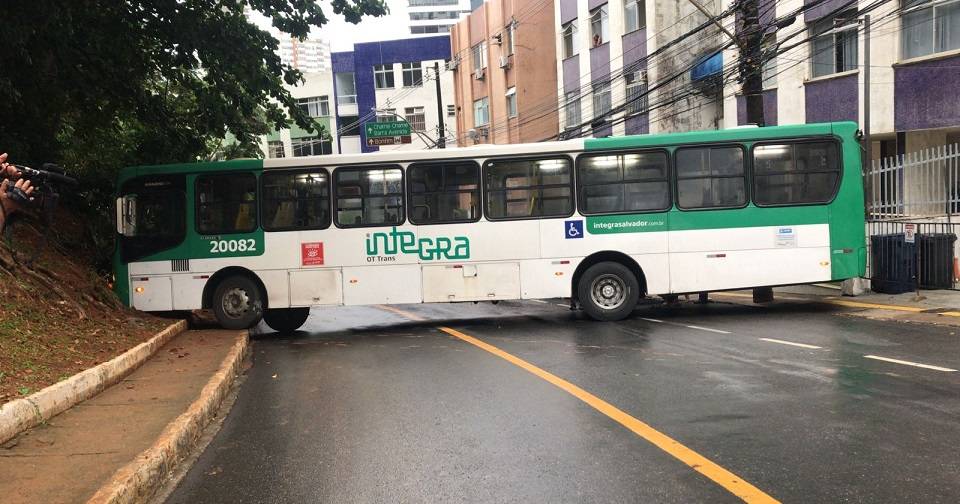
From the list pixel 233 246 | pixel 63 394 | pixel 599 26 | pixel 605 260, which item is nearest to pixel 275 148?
pixel 599 26

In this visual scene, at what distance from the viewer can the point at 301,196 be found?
43.0ft

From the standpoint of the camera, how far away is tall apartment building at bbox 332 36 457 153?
53.6 meters

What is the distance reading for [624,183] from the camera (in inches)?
507

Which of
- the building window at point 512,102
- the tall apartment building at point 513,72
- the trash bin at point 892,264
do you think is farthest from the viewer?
the building window at point 512,102

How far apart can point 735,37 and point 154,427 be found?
44.4ft

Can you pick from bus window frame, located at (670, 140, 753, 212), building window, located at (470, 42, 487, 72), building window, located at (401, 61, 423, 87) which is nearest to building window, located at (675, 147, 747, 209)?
bus window frame, located at (670, 140, 753, 212)

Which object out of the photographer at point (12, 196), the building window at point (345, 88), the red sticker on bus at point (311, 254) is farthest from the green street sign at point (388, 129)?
the photographer at point (12, 196)

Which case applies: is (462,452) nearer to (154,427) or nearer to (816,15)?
(154,427)

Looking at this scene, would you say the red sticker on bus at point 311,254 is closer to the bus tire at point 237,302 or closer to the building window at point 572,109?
the bus tire at point 237,302

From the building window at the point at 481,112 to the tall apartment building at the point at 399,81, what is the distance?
19.3 ft

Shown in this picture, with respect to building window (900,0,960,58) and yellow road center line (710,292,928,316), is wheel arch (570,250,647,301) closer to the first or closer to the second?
yellow road center line (710,292,928,316)

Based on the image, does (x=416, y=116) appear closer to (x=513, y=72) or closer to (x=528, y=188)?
(x=513, y=72)

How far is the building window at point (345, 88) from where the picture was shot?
56.1 m

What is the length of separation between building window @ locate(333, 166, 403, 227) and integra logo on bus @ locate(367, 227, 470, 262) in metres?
0.27
